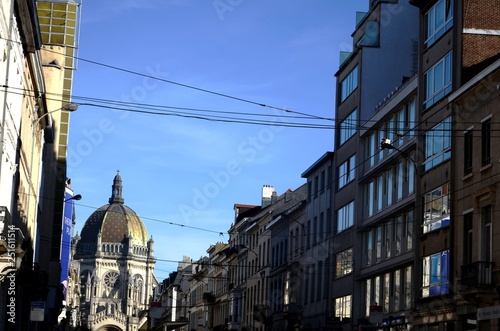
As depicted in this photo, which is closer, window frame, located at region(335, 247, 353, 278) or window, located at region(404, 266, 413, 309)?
window, located at region(404, 266, 413, 309)

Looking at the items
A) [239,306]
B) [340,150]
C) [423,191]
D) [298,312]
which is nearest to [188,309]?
[239,306]

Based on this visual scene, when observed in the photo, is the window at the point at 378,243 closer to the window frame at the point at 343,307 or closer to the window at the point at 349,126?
the window frame at the point at 343,307

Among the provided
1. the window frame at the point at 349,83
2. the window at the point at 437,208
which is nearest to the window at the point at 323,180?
the window frame at the point at 349,83

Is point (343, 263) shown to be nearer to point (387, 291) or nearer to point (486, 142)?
point (387, 291)

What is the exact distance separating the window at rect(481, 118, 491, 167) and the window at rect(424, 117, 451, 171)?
82.8 inches

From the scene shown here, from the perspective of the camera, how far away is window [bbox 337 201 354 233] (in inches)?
2146

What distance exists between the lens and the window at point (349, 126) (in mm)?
54312

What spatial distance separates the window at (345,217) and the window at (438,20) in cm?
1343

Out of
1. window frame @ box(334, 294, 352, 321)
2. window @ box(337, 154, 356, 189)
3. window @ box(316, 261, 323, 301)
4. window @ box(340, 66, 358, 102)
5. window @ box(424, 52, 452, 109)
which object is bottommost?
window frame @ box(334, 294, 352, 321)

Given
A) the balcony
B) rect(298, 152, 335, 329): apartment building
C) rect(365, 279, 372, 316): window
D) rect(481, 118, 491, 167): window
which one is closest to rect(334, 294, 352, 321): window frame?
rect(298, 152, 335, 329): apartment building

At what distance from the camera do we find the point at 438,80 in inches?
1626

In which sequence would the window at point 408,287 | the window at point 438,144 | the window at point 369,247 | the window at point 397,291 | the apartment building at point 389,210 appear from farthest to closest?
the window at point 369,247 → the window at point 397,291 → the apartment building at point 389,210 → the window at point 408,287 → the window at point 438,144

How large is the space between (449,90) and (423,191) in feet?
14.8

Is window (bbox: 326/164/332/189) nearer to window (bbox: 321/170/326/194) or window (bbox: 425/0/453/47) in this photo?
window (bbox: 321/170/326/194)
